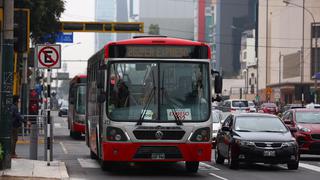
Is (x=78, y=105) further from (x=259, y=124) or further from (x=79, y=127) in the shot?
(x=259, y=124)

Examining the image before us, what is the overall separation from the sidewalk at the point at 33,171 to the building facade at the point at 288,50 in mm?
64605

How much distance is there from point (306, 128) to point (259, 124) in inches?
143

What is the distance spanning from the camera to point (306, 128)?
24125mm

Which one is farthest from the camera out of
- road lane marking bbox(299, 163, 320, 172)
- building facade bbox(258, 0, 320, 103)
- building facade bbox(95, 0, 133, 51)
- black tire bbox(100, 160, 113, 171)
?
building facade bbox(95, 0, 133, 51)

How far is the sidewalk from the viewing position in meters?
16.6

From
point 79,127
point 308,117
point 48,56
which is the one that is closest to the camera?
point 48,56

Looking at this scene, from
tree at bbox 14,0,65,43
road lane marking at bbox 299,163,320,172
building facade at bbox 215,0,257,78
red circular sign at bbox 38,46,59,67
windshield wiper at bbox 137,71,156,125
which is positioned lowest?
road lane marking at bbox 299,163,320,172

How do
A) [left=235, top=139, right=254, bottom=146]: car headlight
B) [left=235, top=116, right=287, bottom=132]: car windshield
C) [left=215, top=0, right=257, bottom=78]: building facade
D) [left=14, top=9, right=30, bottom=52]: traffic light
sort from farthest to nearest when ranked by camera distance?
[left=215, top=0, right=257, bottom=78]: building facade
[left=235, top=116, right=287, bottom=132]: car windshield
[left=235, top=139, right=254, bottom=146]: car headlight
[left=14, top=9, right=30, bottom=52]: traffic light

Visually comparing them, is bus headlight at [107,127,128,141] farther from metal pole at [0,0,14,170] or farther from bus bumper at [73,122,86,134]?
bus bumper at [73,122,86,134]

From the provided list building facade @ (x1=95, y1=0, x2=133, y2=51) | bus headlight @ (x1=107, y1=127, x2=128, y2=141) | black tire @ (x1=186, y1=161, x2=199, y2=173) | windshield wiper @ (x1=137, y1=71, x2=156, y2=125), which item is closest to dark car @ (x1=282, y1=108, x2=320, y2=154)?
black tire @ (x1=186, y1=161, x2=199, y2=173)

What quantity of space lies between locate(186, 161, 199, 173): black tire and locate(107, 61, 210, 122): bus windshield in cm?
168

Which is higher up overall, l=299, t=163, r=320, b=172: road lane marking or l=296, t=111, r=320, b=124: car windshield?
l=296, t=111, r=320, b=124: car windshield

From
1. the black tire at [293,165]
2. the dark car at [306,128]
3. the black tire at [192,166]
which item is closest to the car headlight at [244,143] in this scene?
the black tire at [293,165]

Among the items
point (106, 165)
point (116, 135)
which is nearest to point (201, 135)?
point (116, 135)
